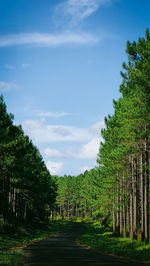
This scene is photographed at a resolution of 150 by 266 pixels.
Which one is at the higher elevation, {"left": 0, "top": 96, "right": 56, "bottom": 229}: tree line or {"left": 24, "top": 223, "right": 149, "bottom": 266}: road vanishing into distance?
{"left": 0, "top": 96, "right": 56, "bottom": 229}: tree line

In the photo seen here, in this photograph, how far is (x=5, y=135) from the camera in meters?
33.4

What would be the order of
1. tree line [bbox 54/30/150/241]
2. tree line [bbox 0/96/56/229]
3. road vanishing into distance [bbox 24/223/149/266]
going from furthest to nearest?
tree line [bbox 0/96/56/229] → tree line [bbox 54/30/150/241] → road vanishing into distance [bbox 24/223/149/266]

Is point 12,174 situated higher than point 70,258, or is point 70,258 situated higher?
point 12,174

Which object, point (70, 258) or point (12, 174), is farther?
point (12, 174)

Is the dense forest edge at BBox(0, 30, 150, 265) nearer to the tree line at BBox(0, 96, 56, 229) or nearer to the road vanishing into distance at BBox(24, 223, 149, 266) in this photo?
the tree line at BBox(0, 96, 56, 229)

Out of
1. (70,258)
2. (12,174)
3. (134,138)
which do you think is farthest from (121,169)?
(70,258)

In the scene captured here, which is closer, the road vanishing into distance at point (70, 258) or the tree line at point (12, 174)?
the road vanishing into distance at point (70, 258)

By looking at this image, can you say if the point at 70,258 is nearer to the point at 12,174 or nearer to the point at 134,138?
the point at 134,138

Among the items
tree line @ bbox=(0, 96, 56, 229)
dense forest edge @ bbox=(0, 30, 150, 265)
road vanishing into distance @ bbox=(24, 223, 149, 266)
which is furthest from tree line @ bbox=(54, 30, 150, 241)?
tree line @ bbox=(0, 96, 56, 229)

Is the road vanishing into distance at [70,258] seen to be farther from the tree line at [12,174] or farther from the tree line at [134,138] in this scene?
the tree line at [12,174]

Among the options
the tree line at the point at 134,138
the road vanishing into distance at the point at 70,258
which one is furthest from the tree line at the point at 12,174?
the road vanishing into distance at the point at 70,258

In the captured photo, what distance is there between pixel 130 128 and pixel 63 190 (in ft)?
384

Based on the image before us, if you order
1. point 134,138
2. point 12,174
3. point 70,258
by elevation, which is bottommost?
point 70,258

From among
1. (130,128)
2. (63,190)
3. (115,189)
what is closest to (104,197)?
(115,189)
